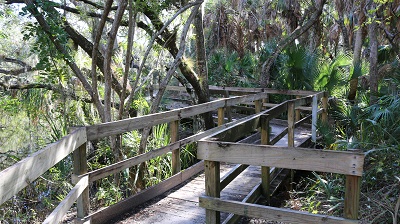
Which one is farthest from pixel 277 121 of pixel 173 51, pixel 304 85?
pixel 173 51

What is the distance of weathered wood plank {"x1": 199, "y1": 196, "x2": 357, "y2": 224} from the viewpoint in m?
2.87

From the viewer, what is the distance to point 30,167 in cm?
212

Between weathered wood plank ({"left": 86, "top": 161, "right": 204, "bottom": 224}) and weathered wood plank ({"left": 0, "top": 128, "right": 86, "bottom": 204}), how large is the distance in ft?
3.09

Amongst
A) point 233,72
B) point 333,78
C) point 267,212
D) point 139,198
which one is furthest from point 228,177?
point 233,72

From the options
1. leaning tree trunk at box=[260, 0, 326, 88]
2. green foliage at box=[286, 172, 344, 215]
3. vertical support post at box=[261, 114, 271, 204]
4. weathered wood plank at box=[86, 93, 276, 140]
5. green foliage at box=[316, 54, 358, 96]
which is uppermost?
leaning tree trunk at box=[260, 0, 326, 88]

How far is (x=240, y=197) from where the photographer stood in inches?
190

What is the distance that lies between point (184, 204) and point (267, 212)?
1.77m

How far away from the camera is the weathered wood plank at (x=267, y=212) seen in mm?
2871

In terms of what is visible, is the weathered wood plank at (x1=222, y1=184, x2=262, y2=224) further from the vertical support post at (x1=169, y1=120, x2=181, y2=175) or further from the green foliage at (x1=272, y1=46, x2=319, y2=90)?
the green foliage at (x1=272, y1=46, x2=319, y2=90)

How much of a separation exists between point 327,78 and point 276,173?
599 centimetres

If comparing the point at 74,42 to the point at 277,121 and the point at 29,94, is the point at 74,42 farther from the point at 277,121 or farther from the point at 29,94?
the point at 277,121

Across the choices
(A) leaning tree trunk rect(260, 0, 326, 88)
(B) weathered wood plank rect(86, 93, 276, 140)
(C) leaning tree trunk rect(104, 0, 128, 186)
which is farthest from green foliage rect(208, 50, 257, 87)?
(C) leaning tree trunk rect(104, 0, 128, 186)

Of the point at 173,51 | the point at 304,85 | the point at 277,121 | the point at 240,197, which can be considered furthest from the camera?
the point at 304,85

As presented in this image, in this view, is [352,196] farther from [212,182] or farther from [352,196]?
[212,182]
